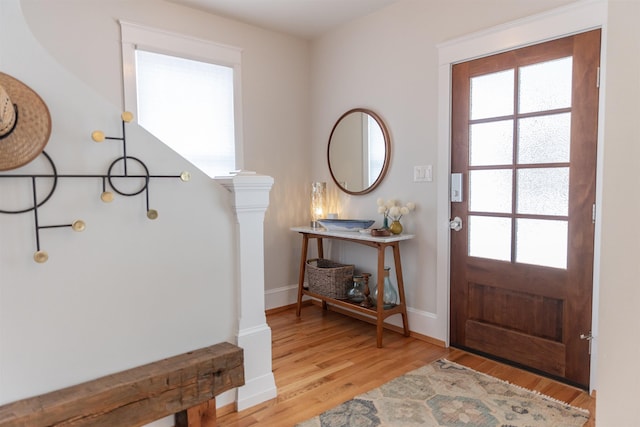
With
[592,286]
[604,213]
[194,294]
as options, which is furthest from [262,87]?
[604,213]

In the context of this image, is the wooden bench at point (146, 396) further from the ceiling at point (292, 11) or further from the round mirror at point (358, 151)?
the ceiling at point (292, 11)

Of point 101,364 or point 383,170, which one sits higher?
point 383,170

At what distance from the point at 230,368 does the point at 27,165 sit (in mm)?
1161

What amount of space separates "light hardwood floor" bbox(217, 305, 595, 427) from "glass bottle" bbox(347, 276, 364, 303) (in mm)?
241

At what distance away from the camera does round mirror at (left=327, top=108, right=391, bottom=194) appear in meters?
3.27

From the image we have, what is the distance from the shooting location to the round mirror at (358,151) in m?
3.27

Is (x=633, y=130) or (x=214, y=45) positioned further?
(x=214, y=45)

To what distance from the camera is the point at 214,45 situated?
329cm

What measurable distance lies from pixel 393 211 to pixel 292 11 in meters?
1.79

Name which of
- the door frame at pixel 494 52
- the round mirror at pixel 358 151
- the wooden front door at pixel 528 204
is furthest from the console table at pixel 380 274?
the round mirror at pixel 358 151

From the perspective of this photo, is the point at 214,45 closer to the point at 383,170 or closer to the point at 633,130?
the point at 383,170

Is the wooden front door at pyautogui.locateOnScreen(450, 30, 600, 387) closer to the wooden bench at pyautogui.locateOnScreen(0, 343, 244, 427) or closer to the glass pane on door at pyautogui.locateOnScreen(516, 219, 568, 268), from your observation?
the glass pane on door at pyautogui.locateOnScreen(516, 219, 568, 268)

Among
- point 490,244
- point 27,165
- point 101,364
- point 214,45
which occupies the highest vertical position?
point 214,45

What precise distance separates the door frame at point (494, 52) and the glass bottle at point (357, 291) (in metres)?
0.61
